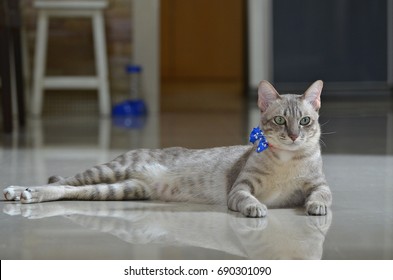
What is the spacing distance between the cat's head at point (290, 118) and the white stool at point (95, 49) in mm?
3700

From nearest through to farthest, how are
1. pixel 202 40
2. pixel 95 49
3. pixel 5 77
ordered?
1. pixel 5 77
2. pixel 95 49
3. pixel 202 40

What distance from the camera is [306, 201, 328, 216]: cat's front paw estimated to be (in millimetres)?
2446

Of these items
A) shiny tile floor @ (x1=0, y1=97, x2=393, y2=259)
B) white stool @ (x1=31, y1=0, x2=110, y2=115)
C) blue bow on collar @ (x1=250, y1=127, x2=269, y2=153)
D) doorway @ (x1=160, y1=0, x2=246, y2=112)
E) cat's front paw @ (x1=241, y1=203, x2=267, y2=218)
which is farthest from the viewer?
doorway @ (x1=160, y1=0, x2=246, y2=112)

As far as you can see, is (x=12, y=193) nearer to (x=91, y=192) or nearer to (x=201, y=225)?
(x=91, y=192)

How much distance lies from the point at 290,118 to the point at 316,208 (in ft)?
0.88

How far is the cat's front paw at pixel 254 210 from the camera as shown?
241 cm

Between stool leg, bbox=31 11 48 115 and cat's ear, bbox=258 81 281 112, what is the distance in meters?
3.79

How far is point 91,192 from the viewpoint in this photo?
8.87ft

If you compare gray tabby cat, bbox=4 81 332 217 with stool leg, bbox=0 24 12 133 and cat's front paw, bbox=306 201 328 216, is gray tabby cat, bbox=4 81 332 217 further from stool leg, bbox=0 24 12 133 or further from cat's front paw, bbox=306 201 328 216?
stool leg, bbox=0 24 12 133

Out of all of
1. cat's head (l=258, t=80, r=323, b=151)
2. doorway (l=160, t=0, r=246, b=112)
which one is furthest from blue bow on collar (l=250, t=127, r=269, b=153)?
doorway (l=160, t=0, r=246, b=112)

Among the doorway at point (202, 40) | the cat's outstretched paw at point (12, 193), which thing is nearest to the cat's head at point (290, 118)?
the cat's outstretched paw at point (12, 193)

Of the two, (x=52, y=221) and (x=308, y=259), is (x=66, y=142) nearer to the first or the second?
(x=52, y=221)

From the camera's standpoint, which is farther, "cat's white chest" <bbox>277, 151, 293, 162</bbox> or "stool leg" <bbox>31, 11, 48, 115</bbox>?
"stool leg" <bbox>31, 11, 48, 115</bbox>

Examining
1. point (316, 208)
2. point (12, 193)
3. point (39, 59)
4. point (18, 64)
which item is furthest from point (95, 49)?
point (316, 208)
